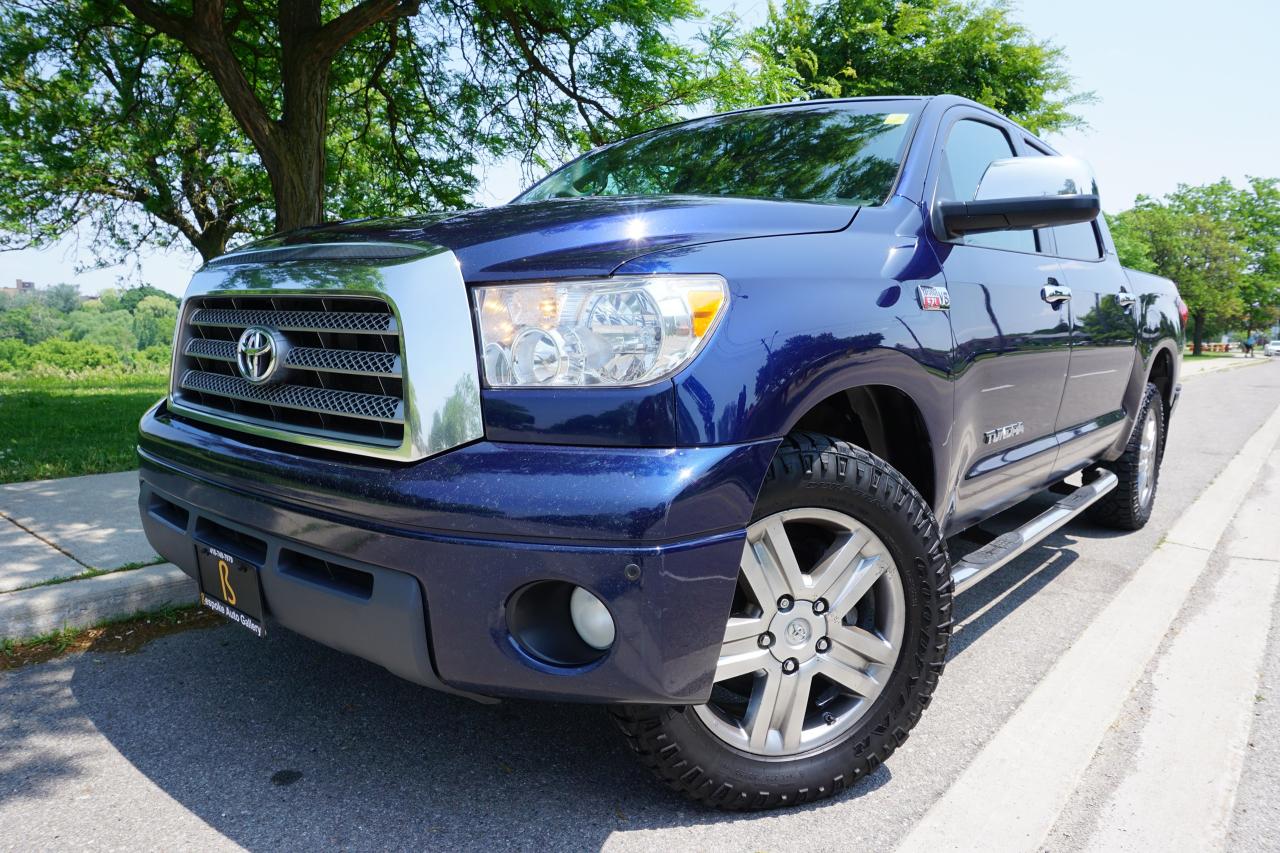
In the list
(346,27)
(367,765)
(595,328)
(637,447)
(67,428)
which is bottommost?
(367,765)

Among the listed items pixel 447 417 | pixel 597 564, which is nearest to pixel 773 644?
pixel 597 564

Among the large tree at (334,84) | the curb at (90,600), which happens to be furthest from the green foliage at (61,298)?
the curb at (90,600)

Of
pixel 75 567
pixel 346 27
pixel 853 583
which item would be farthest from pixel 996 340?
pixel 346 27

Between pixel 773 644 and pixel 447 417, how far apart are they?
35.8 inches

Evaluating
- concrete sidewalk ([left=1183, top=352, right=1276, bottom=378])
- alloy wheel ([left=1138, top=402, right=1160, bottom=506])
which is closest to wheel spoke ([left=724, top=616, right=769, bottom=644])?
alloy wheel ([left=1138, top=402, right=1160, bottom=506])

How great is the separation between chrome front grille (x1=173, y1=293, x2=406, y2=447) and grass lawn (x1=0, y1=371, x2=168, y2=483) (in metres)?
3.67

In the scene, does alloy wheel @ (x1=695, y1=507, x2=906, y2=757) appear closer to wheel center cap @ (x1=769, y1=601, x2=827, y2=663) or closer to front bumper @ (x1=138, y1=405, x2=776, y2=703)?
wheel center cap @ (x1=769, y1=601, x2=827, y2=663)

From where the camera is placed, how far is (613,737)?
8.08 ft

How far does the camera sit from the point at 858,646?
7.07ft

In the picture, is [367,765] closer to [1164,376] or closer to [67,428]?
[1164,376]

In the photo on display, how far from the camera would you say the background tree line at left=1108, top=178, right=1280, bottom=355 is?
50.5 metres

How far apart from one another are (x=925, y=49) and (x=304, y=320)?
748 inches

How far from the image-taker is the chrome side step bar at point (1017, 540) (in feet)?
8.59

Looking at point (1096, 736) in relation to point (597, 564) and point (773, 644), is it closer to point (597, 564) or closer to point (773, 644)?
point (773, 644)
